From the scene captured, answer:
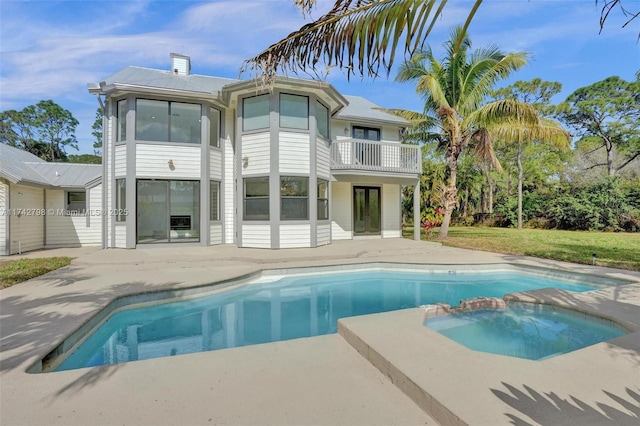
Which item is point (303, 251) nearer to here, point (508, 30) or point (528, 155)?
point (508, 30)

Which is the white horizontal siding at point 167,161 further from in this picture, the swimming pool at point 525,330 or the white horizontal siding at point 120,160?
the swimming pool at point 525,330

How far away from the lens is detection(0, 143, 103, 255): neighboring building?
1111 cm

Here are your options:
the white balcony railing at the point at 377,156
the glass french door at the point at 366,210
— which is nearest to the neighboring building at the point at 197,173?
the white balcony railing at the point at 377,156

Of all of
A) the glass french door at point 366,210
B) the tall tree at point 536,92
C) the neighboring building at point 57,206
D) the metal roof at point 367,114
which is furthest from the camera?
the tall tree at point 536,92

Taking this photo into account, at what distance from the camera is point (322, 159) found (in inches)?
483

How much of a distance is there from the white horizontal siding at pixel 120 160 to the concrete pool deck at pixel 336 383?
787 cm

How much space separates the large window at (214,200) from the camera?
39.6 ft

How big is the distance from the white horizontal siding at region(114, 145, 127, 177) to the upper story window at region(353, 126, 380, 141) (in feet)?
30.3

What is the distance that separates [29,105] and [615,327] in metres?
49.3

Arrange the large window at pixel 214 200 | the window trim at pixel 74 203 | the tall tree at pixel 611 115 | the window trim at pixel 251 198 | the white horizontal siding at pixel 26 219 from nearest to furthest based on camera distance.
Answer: the white horizontal siding at pixel 26 219, the window trim at pixel 251 198, the large window at pixel 214 200, the window trim at pixel 74 203, the tall tree at pixel 611 115

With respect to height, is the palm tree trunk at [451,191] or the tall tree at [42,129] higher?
the tall tree at [42,129]

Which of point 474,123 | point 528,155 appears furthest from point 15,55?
point 528,155

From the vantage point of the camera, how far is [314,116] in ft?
38.1

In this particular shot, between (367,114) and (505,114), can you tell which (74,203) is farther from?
(505,114)
